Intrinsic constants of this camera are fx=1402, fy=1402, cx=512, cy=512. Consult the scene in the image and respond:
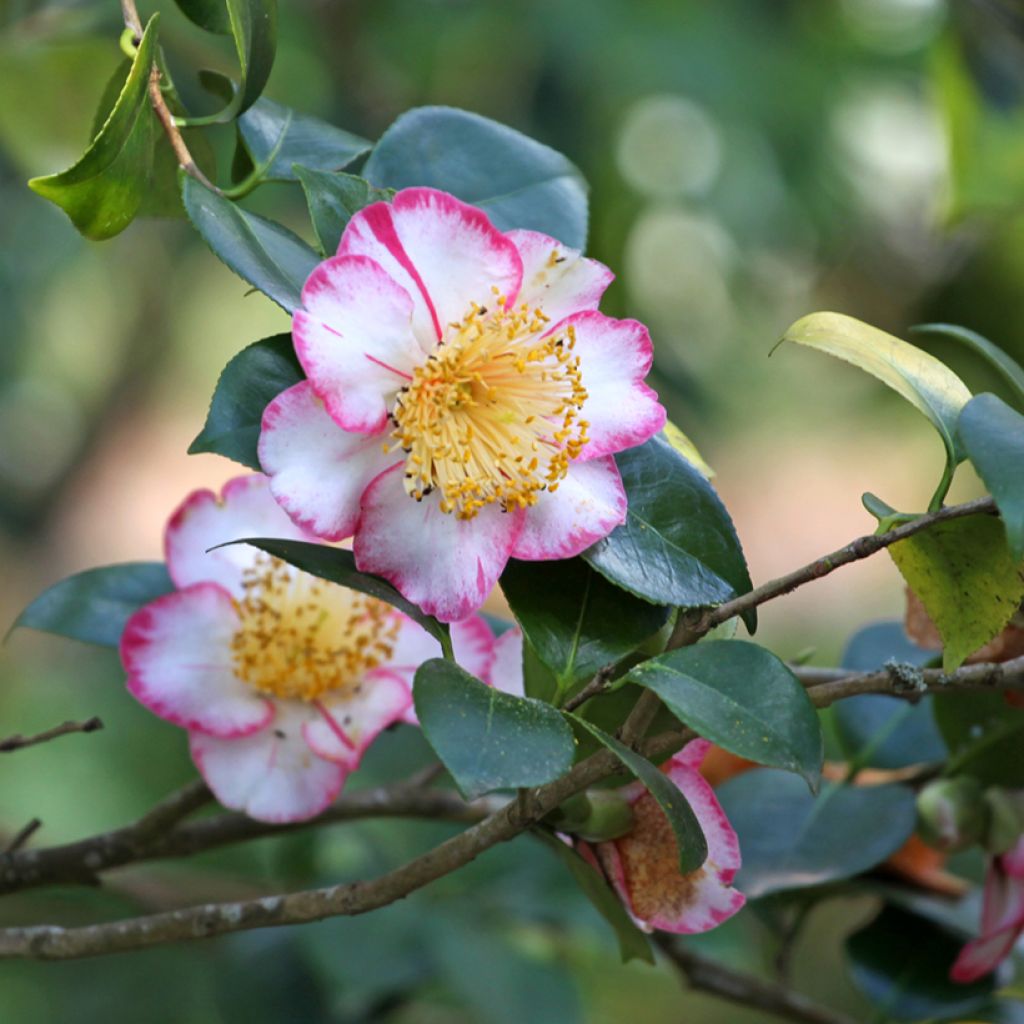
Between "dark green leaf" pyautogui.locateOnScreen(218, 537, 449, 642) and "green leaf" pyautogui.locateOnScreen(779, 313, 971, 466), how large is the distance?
5.8 inches

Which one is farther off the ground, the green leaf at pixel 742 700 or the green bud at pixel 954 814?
the green leaf at pixel 742 700

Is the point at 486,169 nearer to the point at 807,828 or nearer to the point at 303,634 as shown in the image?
the point at 303,634

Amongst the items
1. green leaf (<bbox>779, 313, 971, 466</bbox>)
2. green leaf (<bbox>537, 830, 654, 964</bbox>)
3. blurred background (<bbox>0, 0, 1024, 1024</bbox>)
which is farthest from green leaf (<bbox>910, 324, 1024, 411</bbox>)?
blurred background (<bbox>0, 0, 1024, 1024</bbox>)

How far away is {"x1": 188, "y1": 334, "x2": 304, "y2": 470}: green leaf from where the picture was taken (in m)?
0.43

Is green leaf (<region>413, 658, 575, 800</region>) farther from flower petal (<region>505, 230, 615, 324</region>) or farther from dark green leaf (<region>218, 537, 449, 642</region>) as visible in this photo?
flower petal (<region>505, 230, 615, 324</region>)

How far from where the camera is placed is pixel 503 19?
1.87 m

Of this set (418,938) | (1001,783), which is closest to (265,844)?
(418,938)

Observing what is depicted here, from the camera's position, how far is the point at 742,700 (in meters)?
0.42

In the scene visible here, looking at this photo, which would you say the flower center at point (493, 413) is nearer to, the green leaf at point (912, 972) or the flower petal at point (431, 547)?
the flower petal at point (431, 547)

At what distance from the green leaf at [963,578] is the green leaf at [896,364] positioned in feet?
0.08

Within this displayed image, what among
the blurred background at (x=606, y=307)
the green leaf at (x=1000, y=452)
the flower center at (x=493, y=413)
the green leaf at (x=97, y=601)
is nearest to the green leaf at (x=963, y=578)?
the green leaf at (x=1000, y=452)

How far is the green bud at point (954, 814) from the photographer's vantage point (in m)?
0.61

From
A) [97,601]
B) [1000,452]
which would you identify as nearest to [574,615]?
[1000,452]

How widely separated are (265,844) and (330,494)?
25.3 inches
